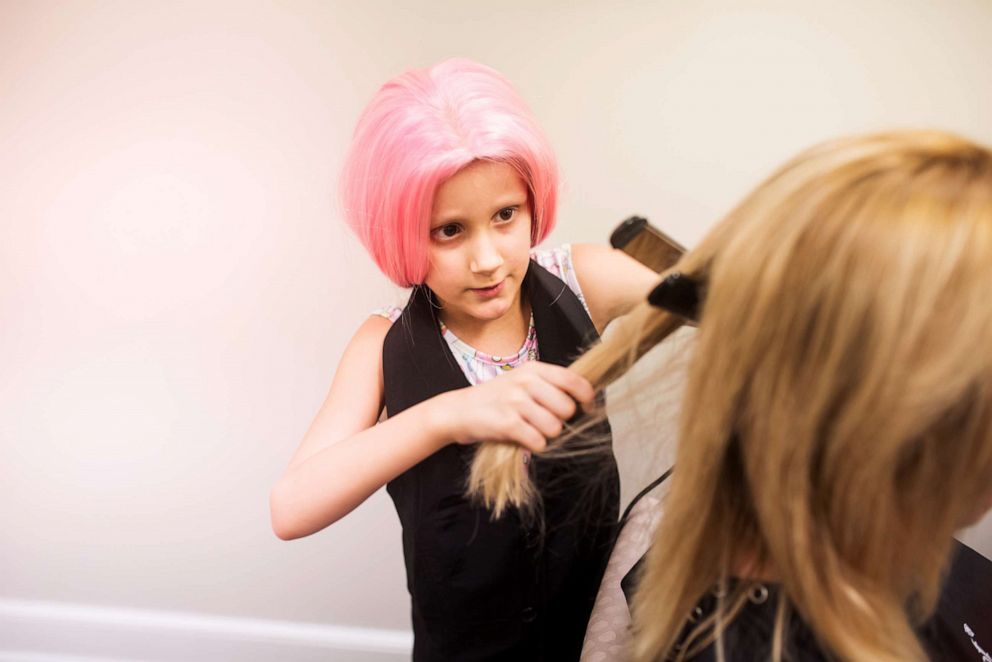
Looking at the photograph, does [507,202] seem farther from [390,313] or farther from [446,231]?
[390,313]

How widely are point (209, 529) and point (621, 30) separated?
3.20 ft

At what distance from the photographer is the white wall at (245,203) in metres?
0.89

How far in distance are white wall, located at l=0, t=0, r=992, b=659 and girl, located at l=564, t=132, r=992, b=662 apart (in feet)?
1.62

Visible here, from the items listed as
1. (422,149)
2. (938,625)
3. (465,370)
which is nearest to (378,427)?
(465,370)

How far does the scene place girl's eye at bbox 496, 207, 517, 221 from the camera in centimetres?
65

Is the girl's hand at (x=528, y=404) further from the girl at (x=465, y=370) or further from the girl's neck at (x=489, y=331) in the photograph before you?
the girl's neck at (x=489, y=331)

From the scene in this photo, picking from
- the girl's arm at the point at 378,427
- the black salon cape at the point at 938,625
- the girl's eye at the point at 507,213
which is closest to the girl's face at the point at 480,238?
the girl's eye at the point at 507,213

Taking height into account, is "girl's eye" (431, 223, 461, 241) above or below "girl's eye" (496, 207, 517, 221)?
above

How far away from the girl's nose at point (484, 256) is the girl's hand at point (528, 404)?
100mm

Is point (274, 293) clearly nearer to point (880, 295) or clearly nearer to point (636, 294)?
point (636, 294)

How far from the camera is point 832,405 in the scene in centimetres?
43

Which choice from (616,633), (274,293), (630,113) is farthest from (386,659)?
(630,113)

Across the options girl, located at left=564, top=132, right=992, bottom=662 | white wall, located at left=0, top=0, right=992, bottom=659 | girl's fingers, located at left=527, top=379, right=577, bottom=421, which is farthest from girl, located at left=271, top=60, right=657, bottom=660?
white wall, located at left=0, top=0, right=992, bottom=659

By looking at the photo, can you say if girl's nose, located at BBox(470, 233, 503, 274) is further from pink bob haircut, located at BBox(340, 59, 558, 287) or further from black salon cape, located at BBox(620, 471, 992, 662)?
black salon cape, located at BBox(620, 471, 992, 662)
